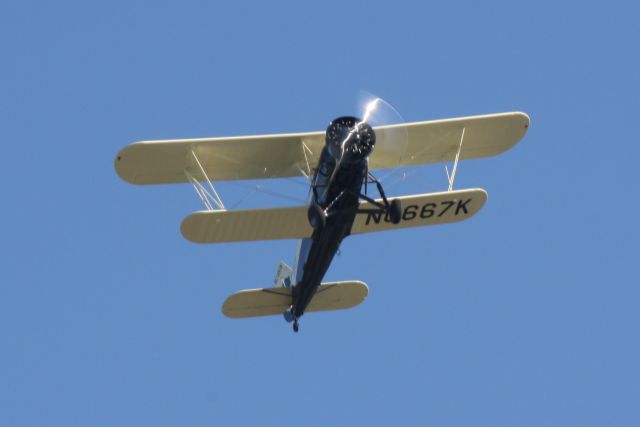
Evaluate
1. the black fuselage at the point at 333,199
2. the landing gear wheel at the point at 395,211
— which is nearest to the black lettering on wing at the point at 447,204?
the landing gear wheel at the point at 395,211

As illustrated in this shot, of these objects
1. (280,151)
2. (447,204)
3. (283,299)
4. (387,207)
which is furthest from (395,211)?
(283,299)

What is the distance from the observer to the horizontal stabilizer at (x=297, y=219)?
26.2m

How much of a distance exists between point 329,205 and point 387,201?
41.9 inches

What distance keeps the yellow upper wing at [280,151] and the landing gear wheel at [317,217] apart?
1.74 m

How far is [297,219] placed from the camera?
26.7 m

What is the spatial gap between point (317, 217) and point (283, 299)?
4.11 m

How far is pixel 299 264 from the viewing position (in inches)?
1125

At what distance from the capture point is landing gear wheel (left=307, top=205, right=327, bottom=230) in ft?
84.2

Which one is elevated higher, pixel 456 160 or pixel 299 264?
pixel 456 160

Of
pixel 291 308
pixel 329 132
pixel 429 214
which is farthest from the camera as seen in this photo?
pixel 291 308

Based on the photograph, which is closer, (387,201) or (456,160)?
(387,201)

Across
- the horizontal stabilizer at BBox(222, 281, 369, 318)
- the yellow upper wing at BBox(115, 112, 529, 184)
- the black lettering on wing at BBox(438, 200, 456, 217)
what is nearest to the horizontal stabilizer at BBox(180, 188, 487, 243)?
the black lettering on wing at BBox(438, 200, 456, 217)

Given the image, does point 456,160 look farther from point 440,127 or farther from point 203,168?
point 203,168

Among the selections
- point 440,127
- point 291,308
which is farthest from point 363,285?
point 440,127
